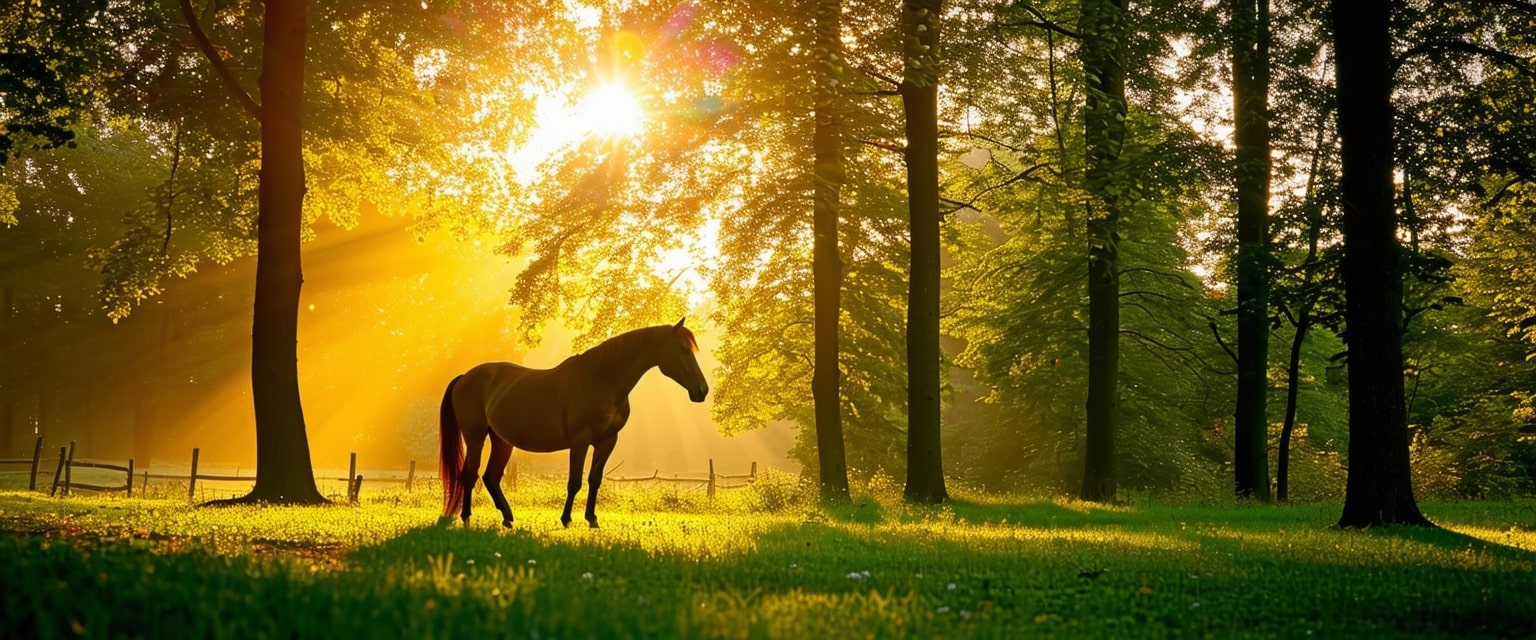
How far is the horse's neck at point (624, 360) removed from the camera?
41.0ft

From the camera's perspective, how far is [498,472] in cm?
1332

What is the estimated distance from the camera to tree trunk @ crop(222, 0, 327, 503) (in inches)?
693

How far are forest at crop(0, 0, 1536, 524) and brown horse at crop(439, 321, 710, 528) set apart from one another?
14.1ft

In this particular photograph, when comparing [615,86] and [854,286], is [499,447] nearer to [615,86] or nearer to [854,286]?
[615,86]

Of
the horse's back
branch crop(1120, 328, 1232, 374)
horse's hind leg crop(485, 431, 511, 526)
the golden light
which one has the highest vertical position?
the golden light

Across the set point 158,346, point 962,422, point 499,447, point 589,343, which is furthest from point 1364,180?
point 158,346

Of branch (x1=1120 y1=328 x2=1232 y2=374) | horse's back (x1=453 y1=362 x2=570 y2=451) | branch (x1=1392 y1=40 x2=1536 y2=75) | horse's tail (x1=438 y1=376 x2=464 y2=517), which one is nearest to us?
horse's back (x1=453 y1=362 x2=570 y2=451)

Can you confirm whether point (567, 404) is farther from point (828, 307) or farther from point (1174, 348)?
point (1174, 348)

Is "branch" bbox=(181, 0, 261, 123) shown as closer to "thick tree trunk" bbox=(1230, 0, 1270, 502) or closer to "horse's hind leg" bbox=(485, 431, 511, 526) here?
"horse's hind leg" bbox=(485, 431, 511, 526)

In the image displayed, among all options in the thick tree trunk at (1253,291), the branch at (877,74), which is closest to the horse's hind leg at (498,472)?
the branch at (877,74)

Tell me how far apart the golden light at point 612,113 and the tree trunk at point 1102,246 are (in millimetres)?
9183

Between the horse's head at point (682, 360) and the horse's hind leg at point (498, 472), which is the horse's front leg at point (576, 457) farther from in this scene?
the horse's head at point (682, 360)

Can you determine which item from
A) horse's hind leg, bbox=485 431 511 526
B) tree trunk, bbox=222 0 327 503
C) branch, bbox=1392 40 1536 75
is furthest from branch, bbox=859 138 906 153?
tree trunk, bbox=222 0 327 503

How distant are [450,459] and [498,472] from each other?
101cm
